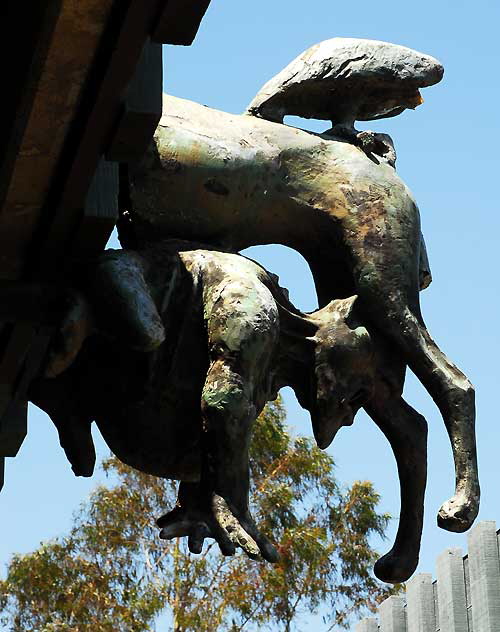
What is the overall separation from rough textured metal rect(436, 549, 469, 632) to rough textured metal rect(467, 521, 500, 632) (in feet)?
0.90

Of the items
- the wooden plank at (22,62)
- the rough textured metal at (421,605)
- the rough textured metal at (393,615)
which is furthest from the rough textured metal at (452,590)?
the wooden plank at (22,62)

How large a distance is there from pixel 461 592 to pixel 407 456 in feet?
32.4

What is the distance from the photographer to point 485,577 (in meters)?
Result: 15.6

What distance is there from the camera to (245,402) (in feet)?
20.0

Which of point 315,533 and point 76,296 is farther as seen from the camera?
point 315,533

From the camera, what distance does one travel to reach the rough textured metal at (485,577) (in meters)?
15.4

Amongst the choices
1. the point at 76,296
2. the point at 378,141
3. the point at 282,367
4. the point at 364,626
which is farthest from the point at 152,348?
the point at 364,626

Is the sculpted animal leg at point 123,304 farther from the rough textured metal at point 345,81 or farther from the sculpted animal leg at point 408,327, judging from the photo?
the rough textured metal at point 345,81

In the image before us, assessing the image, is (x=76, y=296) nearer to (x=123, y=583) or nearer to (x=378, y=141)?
(x=378, y=141)

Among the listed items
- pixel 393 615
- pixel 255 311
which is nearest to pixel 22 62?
pixel 255 311

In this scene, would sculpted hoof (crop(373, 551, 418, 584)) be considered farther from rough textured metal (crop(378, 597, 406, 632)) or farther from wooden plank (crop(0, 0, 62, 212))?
rough textured metal (crop(378, 597, 406, 632))

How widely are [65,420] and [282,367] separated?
33.6 inches

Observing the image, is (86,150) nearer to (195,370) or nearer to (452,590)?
(195,370)

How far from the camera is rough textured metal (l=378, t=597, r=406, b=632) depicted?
18.3 meters
